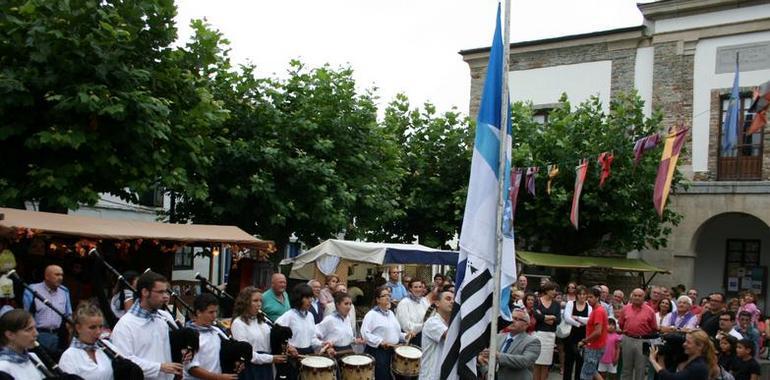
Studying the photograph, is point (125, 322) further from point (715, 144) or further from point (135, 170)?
point (715, 144)

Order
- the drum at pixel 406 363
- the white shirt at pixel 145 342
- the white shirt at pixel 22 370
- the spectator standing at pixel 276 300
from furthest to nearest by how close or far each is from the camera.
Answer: the drum at pixel 406 363
the spectator standing at pixel 276 300
the white shirt at pixel 145 342
the white shirt at pixel 22 370

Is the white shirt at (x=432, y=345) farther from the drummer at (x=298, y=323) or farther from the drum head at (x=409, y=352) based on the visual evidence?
the drum head at (x=409, y=352)

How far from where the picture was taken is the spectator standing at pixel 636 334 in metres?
12.9

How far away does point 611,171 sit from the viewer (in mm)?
22656

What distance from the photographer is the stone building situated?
75.0 ft

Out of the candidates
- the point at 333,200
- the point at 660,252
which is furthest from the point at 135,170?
the point at 660,252

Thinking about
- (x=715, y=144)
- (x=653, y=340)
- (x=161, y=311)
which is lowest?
(x=653, y=340)

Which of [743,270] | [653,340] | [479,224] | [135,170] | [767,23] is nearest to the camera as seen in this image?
[479,224]

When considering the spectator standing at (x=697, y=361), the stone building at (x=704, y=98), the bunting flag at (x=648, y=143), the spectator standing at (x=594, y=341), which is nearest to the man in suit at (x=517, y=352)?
the spectator standing at (x=697, y=361)

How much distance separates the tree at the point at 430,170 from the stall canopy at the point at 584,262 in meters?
4.00

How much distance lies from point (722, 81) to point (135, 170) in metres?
17.7

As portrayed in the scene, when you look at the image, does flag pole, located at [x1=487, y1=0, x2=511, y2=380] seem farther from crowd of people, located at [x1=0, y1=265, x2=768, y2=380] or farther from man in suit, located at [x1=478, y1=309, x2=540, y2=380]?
man in suit, located at [x1=478, y1=309, x2=540, y2=380]

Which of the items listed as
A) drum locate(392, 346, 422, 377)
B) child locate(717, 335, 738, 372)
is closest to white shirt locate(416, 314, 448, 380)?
drum locate(392, 346, 422, 377)

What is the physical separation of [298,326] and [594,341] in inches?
227
